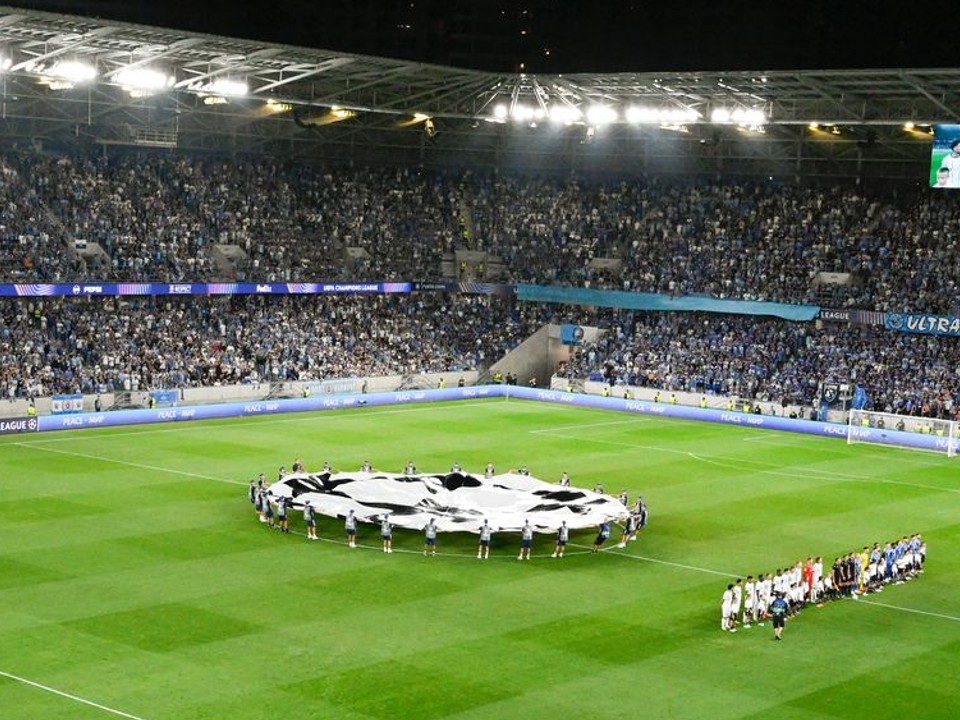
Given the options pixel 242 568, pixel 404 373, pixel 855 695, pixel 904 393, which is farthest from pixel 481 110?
pixel 855 695

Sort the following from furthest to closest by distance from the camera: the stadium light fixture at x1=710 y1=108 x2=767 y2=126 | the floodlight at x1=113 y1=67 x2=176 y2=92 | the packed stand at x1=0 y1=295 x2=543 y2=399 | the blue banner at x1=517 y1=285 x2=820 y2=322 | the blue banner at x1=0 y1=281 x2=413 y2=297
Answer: the blue banner at x1=517 y1=285 x2=820 y2=322 < the stadium light fixture at x1=710 y1=108 x2=767 y2=126 < the blue banner at x1=0 y1=281 x2=413 y2=297 < the packed stand at x1=0 y1=295 x2=543 y2=399 < the floodlight at x1=113 y1=67 x2=176 y2=92

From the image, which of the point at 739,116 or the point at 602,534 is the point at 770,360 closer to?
the point at 739,116

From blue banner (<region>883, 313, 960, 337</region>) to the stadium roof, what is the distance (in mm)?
9500

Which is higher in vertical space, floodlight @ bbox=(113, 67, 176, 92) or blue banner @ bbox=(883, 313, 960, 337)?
floodlight @ bbox=(113, 67, 176, 92)

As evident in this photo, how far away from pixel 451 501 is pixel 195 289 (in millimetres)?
33092

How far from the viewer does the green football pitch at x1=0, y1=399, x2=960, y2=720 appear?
2448 cm

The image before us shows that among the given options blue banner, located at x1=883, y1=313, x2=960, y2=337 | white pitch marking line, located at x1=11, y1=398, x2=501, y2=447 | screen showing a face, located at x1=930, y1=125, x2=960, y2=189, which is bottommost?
white pitch marking line, located at x1=11, y1=398, x2=501, y2=447

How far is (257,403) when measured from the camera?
6269cm

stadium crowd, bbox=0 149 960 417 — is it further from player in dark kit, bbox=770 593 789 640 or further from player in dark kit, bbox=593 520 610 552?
player in dark kit, bbox=770 593 789 640

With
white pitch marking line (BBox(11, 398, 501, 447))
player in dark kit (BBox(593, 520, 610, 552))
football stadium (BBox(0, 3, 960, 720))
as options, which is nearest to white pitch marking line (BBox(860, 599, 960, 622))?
football stadium (BBox(0, 3, 960, 720))

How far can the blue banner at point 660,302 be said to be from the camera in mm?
71438

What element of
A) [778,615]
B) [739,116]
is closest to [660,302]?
[739,116]

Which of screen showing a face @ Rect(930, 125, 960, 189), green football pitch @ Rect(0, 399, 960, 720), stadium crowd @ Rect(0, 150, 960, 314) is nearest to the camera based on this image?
green football pitch @ Rect(0, 399, 960, 720)

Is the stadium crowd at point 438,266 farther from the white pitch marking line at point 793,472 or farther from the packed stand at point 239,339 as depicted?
the white pitch marking line at point 793,472
